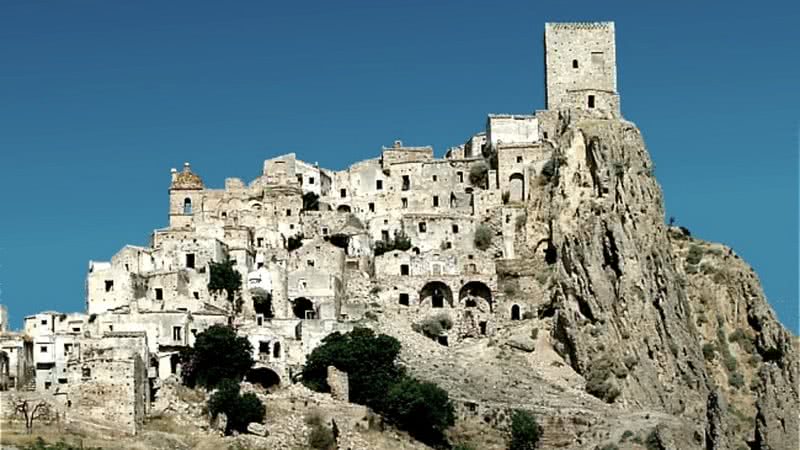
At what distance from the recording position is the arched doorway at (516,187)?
98.6 meters

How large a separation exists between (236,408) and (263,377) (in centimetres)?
634

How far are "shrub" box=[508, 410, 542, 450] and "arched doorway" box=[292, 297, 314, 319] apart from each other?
1354cm

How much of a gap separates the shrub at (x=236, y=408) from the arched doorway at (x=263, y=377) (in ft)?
14.4

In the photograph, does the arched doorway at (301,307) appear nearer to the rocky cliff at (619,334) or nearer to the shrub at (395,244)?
the rocky cliff at (619,334)

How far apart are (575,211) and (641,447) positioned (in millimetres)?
19393

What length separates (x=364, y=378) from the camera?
262 ft

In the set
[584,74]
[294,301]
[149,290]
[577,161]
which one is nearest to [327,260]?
[294,301]

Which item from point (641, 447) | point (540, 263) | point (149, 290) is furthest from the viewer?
point (540, 263)

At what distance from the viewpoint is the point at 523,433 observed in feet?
259

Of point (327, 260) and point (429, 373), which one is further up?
point (327, 260)

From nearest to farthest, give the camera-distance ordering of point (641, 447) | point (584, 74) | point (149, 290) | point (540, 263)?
point (641, 447)
point (149, 290)
point (540, 263)
point (584, 74)

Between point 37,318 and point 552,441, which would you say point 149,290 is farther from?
point 552,441

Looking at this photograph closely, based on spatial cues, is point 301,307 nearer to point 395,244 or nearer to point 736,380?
point 395,244

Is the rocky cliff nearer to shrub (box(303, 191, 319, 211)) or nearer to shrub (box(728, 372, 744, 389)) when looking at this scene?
shrub (box(728, 372, 744, 389))
